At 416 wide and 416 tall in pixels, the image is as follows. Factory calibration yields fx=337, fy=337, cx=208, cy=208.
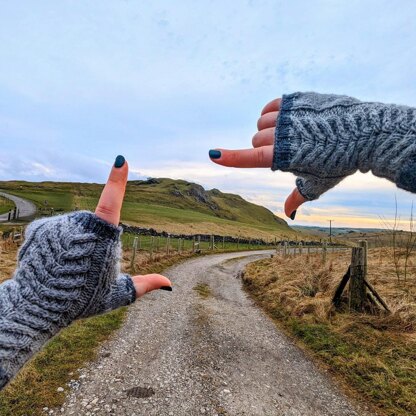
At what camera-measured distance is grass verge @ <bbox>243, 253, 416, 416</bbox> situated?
5.38 m

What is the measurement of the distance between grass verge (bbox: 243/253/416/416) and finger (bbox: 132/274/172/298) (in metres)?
5.03

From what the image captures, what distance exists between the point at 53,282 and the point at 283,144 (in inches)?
40.8

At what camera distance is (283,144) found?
130 centimetres

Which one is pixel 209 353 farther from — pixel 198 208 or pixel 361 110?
pixel 198 208

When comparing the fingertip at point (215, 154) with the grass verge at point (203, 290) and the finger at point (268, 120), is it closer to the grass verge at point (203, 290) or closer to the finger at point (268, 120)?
the finger at point (268, 120)

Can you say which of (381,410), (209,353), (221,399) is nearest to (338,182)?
(221,399)

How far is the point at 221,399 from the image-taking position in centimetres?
502

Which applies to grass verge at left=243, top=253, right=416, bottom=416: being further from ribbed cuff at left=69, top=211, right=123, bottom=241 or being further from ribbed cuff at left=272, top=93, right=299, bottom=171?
ribbed cuff at left=69, top=211, right=123, bottom=241

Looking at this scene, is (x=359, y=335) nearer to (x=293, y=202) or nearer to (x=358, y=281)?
(x=358, y=281)

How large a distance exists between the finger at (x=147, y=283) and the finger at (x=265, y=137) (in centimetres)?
74

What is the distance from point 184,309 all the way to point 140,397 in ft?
17.0

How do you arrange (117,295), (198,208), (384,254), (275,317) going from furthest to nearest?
(198,208) < (384,254) < (275,317) < (117,295)

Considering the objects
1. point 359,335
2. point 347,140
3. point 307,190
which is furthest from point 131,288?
point 359,335

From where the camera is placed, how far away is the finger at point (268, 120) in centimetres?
141
